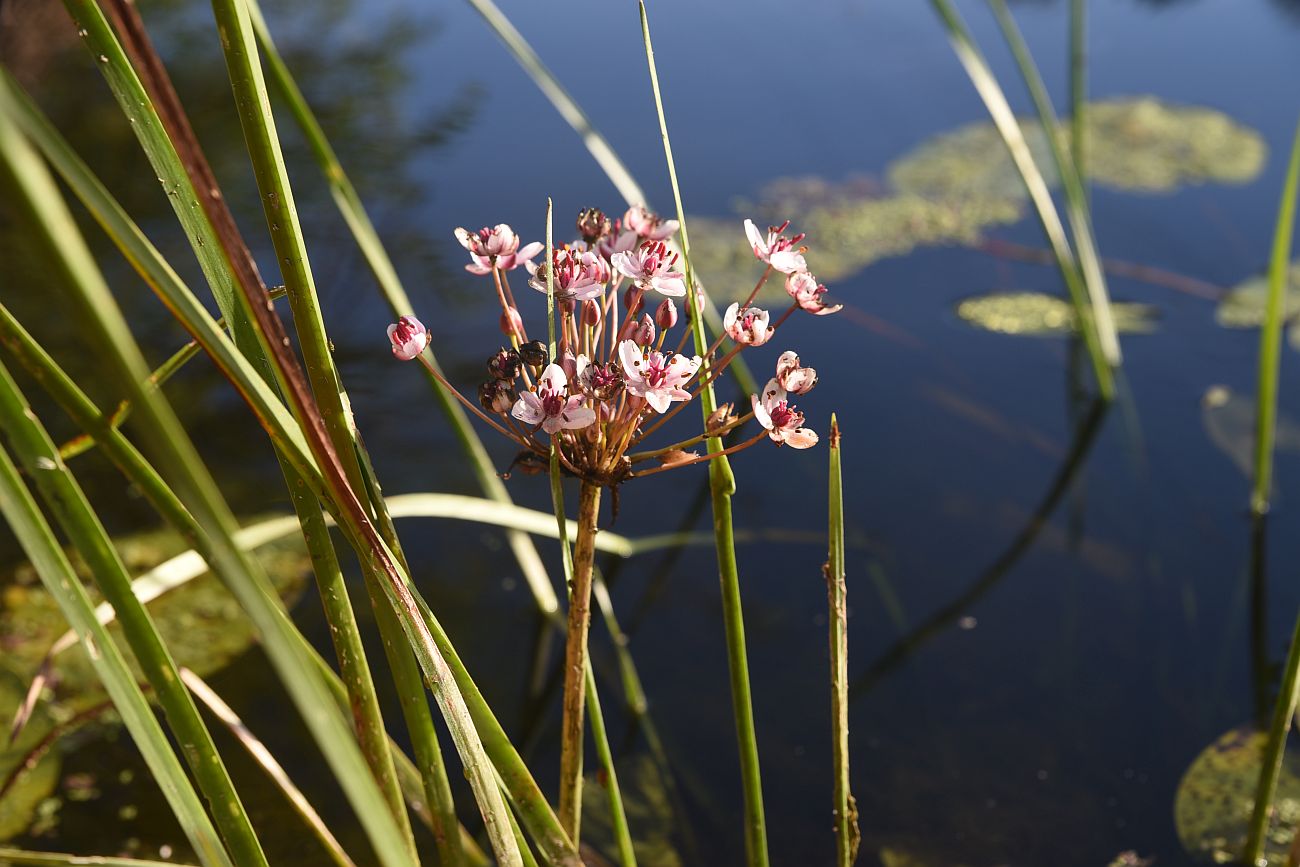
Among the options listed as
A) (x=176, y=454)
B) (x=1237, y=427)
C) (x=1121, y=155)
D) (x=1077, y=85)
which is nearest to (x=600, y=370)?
(x=176, y=454)

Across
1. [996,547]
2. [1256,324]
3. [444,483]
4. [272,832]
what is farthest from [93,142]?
[1256,324]

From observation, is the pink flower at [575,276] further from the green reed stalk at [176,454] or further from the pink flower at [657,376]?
the green reed stalk at [176,454]

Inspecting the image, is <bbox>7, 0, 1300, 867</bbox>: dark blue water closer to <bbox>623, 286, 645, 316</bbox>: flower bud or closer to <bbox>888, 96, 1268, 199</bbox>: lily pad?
<bbox>888, 96, 1268, 199</bbox>: lily pad

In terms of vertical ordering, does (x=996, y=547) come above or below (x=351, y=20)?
below

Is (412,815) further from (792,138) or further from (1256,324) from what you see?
(792,138)

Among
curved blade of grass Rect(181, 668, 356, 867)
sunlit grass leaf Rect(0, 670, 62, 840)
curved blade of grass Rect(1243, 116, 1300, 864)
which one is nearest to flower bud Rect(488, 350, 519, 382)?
curved blade of grass Rect(181, 668, 356, 867)

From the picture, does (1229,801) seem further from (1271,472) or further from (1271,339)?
(1271,472)
